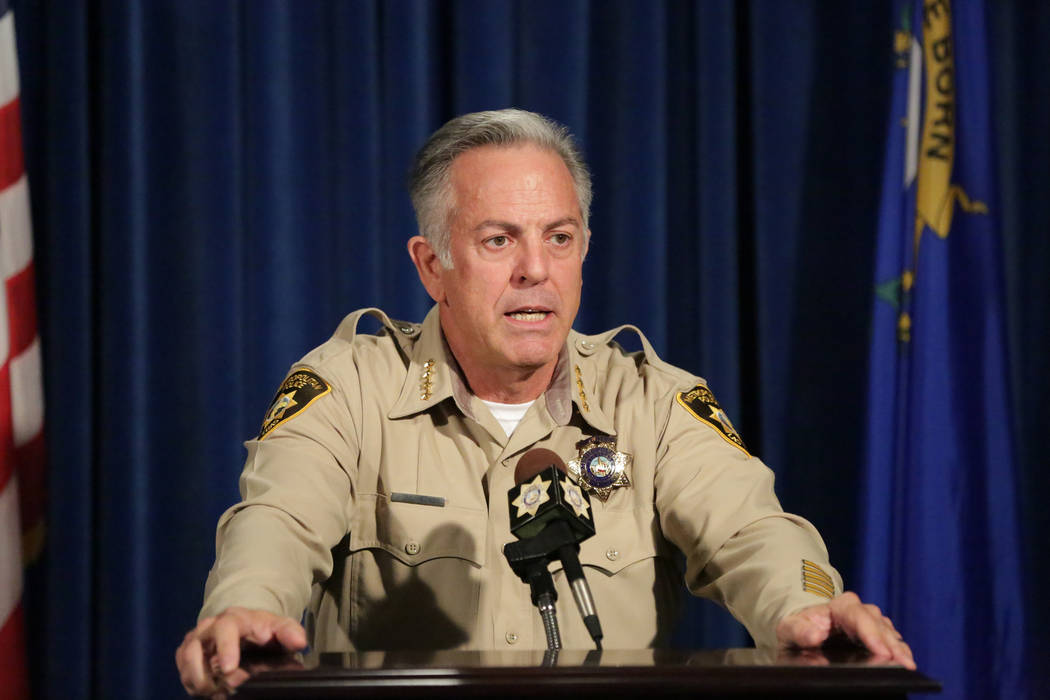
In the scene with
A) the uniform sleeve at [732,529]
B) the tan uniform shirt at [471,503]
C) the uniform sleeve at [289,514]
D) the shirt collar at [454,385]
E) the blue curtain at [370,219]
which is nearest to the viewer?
the uniform sleeve at [289,514]

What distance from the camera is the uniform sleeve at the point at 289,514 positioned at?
1.35 meters

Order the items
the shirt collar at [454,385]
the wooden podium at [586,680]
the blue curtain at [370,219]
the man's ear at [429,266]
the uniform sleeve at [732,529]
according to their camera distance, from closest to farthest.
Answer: the wooden podium at [586,680] < the uniform sleeve at [732,529] < the shirt collar at [454,385] < the man's ear at [429,266] < the blue curtain at [370,219]

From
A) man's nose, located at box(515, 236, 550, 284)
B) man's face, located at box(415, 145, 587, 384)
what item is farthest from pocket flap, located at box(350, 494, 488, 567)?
man's nose, located at box(515, 236, 550, 284)

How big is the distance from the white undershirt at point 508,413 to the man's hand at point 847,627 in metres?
0.66

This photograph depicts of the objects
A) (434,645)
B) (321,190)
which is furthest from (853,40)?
(434,645)

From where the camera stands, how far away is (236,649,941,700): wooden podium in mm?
932

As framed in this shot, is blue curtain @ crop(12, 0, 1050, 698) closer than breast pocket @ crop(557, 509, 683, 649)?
No

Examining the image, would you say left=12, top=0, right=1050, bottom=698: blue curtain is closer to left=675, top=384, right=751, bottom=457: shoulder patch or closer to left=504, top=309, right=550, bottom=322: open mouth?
left=675, top=384, right=751, bottom=457: shoulder patch

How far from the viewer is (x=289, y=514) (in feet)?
4.98

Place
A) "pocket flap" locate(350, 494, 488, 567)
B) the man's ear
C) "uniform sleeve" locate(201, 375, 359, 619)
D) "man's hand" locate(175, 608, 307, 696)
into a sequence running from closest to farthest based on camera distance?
"man's hand" locate(175, 608, 307, 696)
"uniform sleeve" locate(201, 375, 359, 619)
"pocket flap" locate(350, 494, 488, 567)
the man's ear

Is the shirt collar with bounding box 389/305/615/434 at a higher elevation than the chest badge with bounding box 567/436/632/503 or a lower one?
higher

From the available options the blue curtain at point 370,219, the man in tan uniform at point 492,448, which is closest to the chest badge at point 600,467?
the man in tan uniform at point 492,448

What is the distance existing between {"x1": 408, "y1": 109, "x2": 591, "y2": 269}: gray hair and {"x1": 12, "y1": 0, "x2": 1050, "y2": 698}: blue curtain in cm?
83

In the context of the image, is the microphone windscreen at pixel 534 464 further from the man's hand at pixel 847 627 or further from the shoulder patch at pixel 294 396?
the shoulder patch at pixel 294 396
